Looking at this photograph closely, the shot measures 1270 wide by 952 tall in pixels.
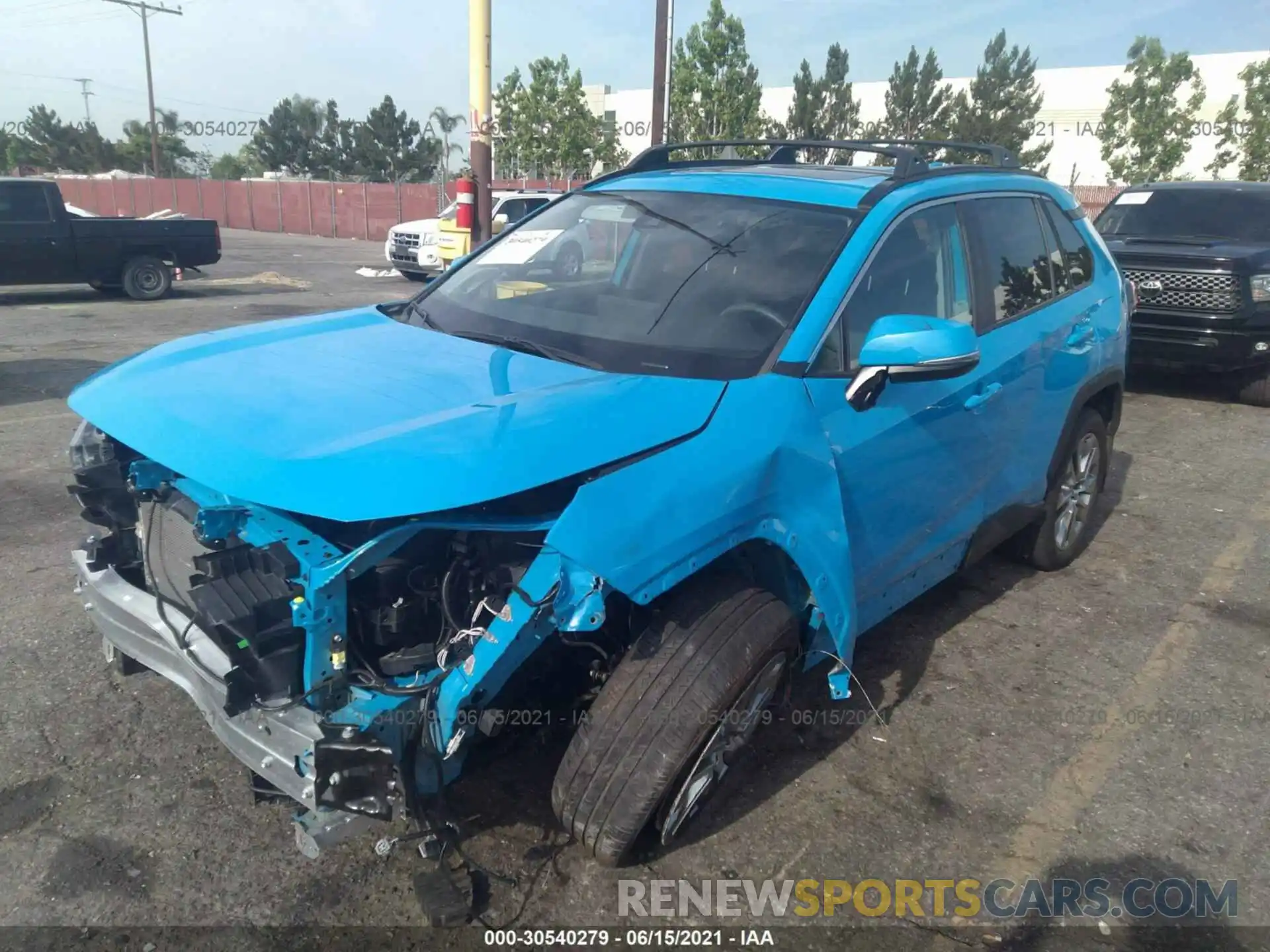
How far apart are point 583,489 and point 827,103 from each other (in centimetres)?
4803

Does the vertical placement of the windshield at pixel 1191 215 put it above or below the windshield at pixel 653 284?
above

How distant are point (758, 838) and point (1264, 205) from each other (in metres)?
9.33

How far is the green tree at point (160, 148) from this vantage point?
2564 inches

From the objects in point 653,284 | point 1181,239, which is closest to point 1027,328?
point 653,284

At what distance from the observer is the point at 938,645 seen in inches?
163

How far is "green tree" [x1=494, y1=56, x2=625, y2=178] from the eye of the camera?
33688mm

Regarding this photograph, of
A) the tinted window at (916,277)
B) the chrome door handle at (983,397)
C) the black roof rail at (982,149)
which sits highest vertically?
the black roof rail at (982,149)

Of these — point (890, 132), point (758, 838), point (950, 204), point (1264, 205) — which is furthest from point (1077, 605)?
point (890, 132)

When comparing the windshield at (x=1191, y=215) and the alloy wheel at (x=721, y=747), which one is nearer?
the alloy wheel at (x=721, y=747)

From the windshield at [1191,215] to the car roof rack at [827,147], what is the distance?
5673 millimetres

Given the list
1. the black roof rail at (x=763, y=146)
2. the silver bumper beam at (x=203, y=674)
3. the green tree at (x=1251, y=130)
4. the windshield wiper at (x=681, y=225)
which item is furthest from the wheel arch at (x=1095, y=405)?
the green tree at (x=1251, y=130)

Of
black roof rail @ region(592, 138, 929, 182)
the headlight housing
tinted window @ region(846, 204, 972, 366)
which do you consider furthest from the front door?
the headlight housing

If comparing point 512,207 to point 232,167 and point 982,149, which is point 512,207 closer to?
point 982,149

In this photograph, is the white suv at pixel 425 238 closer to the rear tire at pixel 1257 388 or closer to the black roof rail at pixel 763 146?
the rear tire at pixel 1257 388
